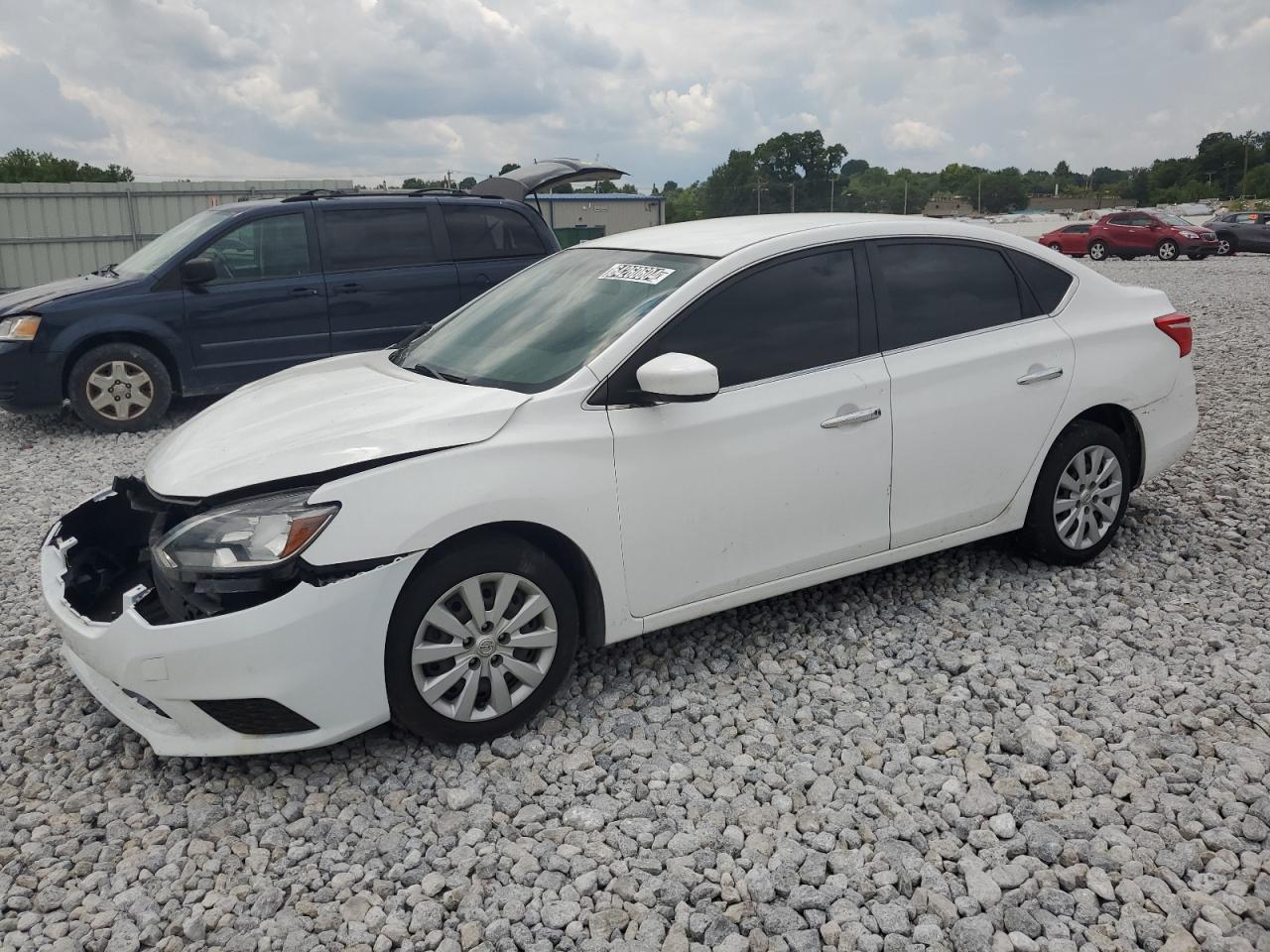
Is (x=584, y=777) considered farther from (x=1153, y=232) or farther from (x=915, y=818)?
(x=1153, y=232)

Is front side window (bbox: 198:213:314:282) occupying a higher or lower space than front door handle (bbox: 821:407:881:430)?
higher

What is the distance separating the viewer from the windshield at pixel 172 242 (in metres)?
8.79

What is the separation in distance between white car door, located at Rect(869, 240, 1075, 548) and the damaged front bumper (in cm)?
213

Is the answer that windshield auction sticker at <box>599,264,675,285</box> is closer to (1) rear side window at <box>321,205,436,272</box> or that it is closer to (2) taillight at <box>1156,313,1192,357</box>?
(2) taillight at <box>1156,313,1192,357</box>

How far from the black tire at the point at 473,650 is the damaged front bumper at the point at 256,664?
5 centimetres

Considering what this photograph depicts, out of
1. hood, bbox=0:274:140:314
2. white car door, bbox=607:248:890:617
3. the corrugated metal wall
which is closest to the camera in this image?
white car door, bbox=607:248:890:617

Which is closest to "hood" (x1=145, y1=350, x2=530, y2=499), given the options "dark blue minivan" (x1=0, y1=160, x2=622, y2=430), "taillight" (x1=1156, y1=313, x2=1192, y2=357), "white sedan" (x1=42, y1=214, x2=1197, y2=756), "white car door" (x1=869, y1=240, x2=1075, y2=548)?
"white sedan" (x1=42, y1=214, x2=1197, y2=756)

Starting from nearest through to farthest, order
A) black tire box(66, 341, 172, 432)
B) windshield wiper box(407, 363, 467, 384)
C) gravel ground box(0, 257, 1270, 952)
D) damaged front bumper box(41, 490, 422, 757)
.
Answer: gravel ground box(0, 257, 1270, 952), damaged front bumper box(41, 490, 422, 757), windshield wiper box(407, 363, 467, 384), black tire box(66, 341, 172, 432)

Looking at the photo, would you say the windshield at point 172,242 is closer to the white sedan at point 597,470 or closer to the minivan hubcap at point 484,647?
the white sedan at point 597,470

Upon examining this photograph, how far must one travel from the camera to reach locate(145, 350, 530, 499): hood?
11.0ft

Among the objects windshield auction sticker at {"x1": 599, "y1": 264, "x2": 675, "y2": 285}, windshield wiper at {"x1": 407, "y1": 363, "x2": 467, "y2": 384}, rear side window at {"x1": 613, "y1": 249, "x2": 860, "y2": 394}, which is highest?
windshield auction sticker at {"x1": 599, "y1": 264, "x2": 675, "y2": 285}

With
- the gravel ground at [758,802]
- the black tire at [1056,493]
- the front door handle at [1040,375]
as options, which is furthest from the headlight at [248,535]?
the black tire at [1056,493]

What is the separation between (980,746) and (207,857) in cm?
247

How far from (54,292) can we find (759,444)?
7.23 m
